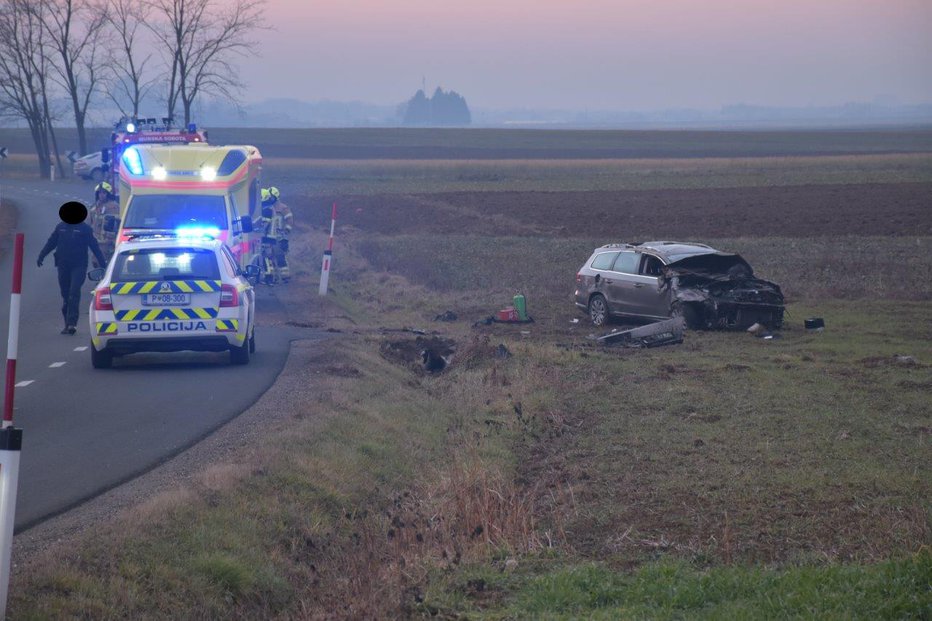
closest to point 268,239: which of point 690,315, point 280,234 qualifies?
point 280,234

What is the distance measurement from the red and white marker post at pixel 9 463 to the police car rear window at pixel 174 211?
14.0m

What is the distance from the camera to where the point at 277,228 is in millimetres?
26266

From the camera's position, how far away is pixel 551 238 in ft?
126

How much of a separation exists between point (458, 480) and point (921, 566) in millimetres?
4172

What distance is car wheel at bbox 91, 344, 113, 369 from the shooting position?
14.4 metres

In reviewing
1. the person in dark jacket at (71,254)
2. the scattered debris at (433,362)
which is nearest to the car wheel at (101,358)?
the person in dark jacket at (71,254)

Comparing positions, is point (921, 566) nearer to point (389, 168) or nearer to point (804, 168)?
point (804, 168)

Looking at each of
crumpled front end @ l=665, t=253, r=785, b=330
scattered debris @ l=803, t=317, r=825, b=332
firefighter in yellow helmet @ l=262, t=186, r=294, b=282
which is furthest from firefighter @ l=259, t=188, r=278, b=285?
scattered debris @ l=803, t=317, r=825, b=332

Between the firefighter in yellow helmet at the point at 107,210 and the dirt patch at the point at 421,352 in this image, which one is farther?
the firefighter in yellow helmet at the point at 107,210

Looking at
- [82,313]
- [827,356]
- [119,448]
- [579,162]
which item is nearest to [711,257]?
[827,356]

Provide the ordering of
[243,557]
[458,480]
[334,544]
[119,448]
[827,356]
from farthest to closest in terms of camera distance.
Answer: [827,356] → [119,448] → [458,480] → [334,544] → [243,557]

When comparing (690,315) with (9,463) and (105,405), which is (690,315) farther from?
(9,463)

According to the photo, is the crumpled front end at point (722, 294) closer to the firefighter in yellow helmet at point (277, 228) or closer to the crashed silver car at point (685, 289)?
the crashed silver car at point (685, 289)

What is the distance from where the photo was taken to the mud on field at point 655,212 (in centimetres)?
3872
